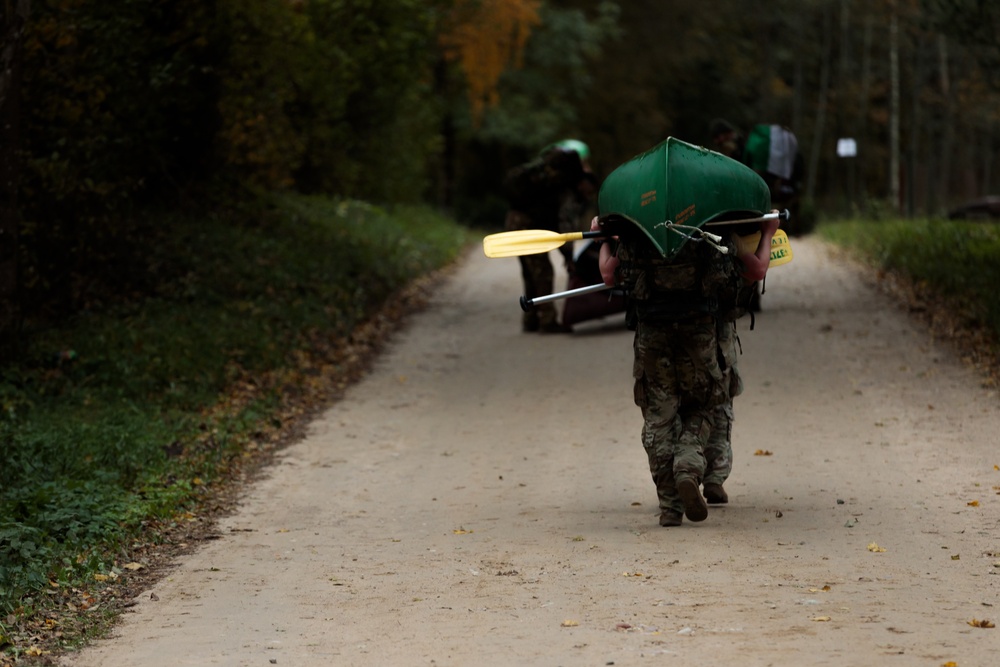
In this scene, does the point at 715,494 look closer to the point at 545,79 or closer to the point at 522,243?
the point at 522,243

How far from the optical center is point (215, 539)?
8.67 meters

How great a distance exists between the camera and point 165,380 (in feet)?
43.3

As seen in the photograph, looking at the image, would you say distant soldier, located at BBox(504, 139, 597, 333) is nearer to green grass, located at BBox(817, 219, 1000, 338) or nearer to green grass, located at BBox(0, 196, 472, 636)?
green grass, located at BBox(0, 196, 472, 636)

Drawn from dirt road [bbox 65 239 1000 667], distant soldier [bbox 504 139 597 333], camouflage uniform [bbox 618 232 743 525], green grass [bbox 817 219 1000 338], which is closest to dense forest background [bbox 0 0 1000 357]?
green grass [bbox 817 219 1000 338]

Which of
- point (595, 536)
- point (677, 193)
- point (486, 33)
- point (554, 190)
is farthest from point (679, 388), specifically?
point (486, 33)

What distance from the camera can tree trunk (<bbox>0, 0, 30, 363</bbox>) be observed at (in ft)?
40.0

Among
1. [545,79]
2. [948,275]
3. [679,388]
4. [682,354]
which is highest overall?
[545,79]

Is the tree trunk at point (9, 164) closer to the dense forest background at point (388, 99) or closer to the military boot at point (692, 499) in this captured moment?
the dense forest background at point (388, 99)

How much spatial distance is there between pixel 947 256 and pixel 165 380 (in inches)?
403

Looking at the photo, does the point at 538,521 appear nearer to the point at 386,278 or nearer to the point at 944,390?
the point at 944,390

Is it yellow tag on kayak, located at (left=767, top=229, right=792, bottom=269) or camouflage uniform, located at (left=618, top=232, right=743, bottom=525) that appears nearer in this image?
camouflage uniform, located at (left=618, top=232, right=743, bottom=525)

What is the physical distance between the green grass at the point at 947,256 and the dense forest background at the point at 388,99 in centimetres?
276

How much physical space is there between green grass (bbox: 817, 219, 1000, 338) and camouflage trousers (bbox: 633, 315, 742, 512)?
641cm

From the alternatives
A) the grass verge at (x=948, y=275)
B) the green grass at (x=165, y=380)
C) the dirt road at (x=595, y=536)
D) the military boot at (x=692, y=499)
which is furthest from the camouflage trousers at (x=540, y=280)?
Result: the military boot at (x=692, y=499)
